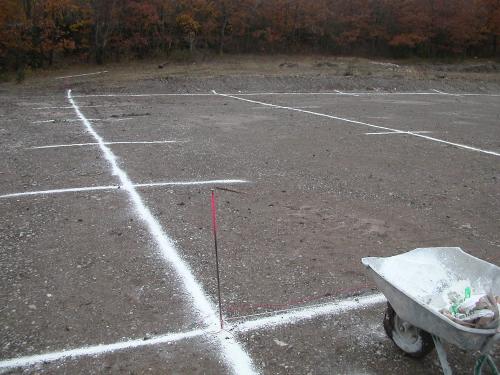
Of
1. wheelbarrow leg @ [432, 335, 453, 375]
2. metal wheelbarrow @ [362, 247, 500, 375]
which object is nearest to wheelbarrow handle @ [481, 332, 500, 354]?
metal wheelbarrow @ [362, 247, 500, 375]

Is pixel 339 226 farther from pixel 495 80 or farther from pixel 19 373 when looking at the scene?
pixel 495 80

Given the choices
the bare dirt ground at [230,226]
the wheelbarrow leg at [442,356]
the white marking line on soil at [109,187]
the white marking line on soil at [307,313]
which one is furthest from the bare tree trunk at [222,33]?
the wheelbarrow leg at [442,356]

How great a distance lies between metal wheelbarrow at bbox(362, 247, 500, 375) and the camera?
122 inches

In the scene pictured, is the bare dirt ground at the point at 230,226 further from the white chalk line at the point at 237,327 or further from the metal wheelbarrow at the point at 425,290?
the metal wheelbarrow at the point at 425,290

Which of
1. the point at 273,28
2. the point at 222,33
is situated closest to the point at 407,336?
the point at 222,33

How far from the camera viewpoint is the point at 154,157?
9.12 metres

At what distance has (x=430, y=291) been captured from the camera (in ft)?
12.0

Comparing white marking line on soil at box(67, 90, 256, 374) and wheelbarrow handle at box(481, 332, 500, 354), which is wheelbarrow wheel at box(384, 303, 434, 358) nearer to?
wheelbarrow handle at box(481, 332, 500, 354)

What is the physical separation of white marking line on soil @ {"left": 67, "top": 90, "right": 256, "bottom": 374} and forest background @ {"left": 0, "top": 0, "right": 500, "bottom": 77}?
27.0 m

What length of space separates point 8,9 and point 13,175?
23.9 meters

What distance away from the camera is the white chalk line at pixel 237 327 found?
3594mm

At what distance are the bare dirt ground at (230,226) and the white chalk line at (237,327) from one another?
0.16ft

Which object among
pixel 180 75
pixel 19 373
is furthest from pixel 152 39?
pixel 19 373

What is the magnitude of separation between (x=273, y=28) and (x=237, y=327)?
123 feet
